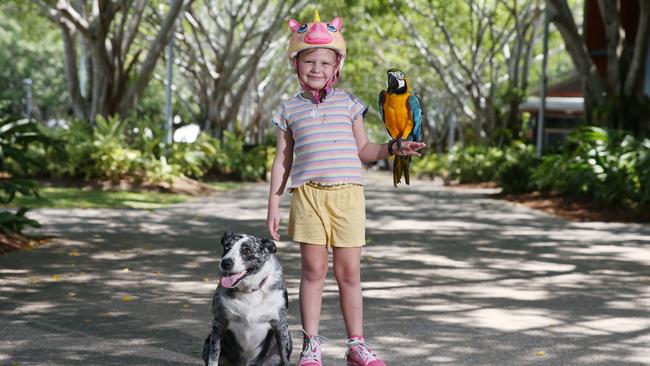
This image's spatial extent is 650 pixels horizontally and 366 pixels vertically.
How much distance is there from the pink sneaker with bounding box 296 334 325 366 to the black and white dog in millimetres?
286

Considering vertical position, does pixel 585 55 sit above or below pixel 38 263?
above

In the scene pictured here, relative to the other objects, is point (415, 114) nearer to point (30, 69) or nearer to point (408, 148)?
point (408, 148)

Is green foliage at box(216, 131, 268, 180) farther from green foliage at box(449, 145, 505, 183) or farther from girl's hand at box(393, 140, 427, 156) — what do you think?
girl's hand at box(393, 140, 427, 156)

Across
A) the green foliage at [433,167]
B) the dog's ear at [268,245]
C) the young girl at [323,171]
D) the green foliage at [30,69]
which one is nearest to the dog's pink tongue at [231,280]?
the dog's ear at [268,245]

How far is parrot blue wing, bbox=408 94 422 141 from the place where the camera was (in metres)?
4.74

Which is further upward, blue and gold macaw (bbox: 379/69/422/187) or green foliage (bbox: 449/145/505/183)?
blue and gold macaw (bbox: 379/69/422/187)

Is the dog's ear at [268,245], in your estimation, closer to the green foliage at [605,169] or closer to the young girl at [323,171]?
the young girl at [323,171]

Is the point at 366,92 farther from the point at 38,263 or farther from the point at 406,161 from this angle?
the point at 406,161

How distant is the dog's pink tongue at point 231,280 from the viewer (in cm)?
459

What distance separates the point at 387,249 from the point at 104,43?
1102cm

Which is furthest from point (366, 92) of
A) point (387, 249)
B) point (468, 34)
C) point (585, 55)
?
point (387, 249)

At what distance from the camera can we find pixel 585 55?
2034cm

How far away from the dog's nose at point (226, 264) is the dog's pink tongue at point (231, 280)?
0.16 ft

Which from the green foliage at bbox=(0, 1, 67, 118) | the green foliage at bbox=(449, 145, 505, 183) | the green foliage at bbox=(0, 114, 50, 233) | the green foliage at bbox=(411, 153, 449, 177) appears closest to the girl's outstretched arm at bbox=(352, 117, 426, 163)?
the green foliage at bbox=(0, 114, 50, 233)
